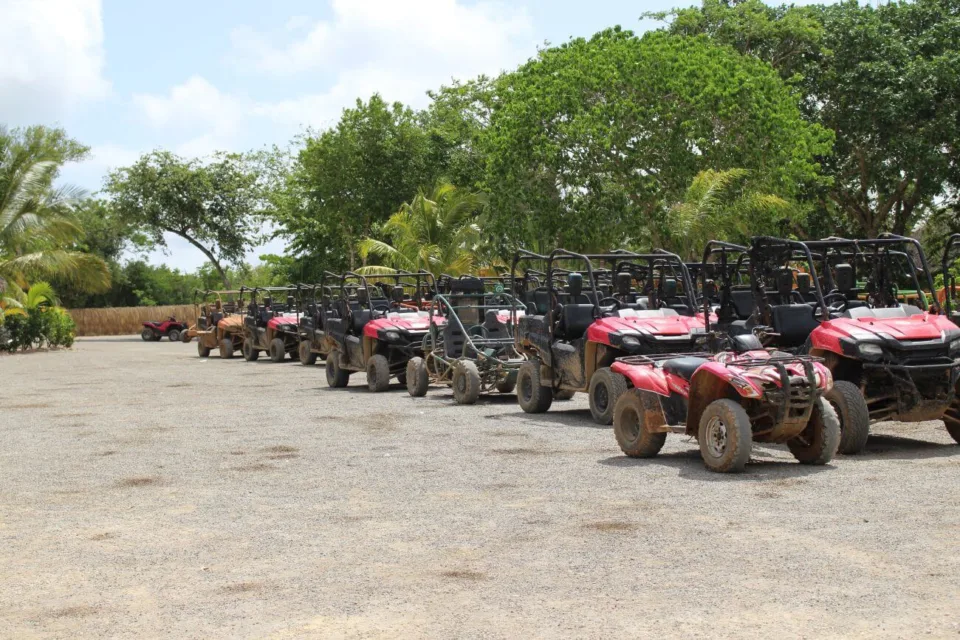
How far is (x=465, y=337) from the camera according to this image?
17.9 m

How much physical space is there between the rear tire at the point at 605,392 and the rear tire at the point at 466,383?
323 cm

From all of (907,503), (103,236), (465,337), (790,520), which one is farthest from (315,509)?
(103,236)

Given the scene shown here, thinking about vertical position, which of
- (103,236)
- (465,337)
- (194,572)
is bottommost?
(194,572)

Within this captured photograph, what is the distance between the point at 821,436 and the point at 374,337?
1105 cm

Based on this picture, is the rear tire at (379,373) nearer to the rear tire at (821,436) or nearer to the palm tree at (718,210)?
the rear tire at (821,436)

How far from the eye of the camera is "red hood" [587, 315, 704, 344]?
13820 mm

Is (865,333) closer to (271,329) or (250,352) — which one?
(271,329)

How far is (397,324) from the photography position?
2011 cm

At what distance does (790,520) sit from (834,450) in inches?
98.8

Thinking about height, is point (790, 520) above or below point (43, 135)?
below

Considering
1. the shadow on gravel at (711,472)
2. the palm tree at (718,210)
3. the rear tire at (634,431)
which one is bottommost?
the shadow on gravel at (711,472)

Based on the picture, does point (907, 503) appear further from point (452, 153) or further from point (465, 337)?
point (452, 153)

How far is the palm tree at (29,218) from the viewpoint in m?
43.8

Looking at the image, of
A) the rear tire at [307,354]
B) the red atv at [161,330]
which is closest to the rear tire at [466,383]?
the rear tire at [307,354]
